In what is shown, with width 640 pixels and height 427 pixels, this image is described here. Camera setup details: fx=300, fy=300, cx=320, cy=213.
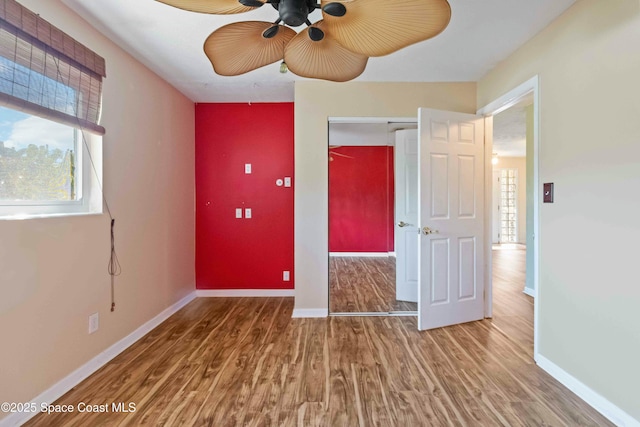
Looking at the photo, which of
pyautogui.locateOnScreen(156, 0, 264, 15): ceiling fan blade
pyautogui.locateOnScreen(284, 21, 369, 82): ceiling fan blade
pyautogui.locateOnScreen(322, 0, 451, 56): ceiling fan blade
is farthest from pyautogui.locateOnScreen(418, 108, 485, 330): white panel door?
pyautogui.locateOnScreen(156, 0, 264, 15): ceiling fan blade

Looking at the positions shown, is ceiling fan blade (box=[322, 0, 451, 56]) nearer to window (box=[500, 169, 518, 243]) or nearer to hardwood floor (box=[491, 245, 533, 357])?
hardwood floor (box=[491, 245, 533, 357])

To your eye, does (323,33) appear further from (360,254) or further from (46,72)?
(360,254)

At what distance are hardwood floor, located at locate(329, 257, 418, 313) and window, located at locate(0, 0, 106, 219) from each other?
2.55 metres

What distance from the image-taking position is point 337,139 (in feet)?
13.5

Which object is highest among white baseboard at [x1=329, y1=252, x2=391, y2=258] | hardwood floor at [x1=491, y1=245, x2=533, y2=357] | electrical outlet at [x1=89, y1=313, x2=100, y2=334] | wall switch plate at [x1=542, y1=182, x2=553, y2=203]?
wall switch plate at [x1=542, y1=182, x2=553, y2=203]

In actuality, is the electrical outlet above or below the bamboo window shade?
below

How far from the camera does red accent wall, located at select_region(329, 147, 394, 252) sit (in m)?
4.19

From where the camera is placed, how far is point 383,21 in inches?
42.9

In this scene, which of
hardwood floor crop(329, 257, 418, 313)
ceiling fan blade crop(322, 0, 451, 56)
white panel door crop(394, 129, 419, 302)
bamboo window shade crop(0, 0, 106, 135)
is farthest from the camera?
white panel door crop(394, 129, 419, 302)

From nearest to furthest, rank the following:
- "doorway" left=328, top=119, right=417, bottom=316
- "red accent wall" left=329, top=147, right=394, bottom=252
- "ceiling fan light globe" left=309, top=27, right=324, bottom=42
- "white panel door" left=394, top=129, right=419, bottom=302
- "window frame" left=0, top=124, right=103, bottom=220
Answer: "ceiling fan light globe" left=309, top=27, right=324, bottom=42, "window frame" left=0, top=124, right=103, bottom=220, "white panel door" left=394, top=129, right=419, bottom=302, "doorway" left=328, top=119, right=417, bottom=316, "red accent wall" left=329, top=147, right=394, bottom=252

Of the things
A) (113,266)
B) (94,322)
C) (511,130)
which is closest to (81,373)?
(94,322)

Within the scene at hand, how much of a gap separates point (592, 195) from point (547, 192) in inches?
13.7

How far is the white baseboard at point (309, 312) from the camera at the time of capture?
3.11 metres

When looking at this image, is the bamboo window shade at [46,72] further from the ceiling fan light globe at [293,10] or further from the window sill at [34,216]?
the ceiling fan light globe at [293,10]
